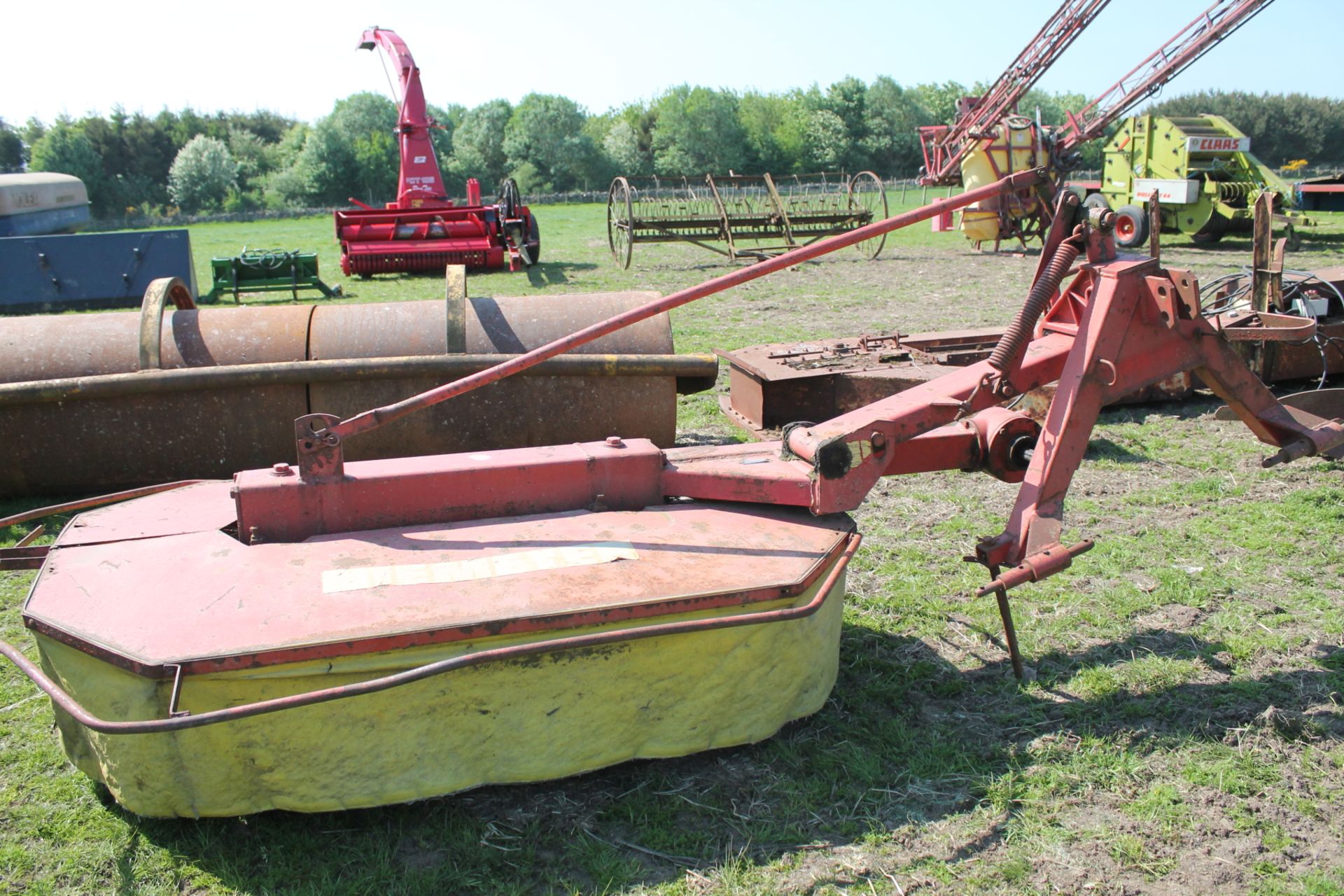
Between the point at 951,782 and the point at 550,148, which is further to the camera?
the point at 550,148

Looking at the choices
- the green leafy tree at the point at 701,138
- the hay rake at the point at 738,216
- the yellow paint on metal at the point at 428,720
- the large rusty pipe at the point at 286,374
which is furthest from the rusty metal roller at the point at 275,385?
the green leafy tree at the point at 701,138

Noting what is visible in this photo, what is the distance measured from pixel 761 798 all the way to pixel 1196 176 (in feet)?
52.3

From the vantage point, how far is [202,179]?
47.4 metres

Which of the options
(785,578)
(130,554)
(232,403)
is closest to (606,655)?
(785,578)

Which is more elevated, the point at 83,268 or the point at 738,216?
the point at 738,216

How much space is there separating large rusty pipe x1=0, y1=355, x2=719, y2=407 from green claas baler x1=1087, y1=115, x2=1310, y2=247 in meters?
12.5

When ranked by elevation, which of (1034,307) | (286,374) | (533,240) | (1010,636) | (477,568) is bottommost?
(1010,636)

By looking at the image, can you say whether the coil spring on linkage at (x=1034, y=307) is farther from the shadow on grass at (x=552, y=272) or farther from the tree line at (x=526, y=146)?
the tree line at (x=526, y=146)

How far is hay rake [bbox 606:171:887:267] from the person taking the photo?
47.3 ft

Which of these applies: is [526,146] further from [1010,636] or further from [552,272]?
[1010,636]

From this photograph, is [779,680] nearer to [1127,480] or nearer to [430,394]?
[430,394]

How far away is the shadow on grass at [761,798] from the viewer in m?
2.40

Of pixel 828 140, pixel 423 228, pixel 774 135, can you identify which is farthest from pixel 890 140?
pixel 423 228

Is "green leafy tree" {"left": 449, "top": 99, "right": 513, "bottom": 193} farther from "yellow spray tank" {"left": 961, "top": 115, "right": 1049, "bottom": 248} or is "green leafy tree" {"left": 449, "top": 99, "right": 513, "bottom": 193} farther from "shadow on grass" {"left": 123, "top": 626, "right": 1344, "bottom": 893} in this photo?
"shadow on grass" {"left": 123, "top": 626, "right": 1344, "bottom": 893}
